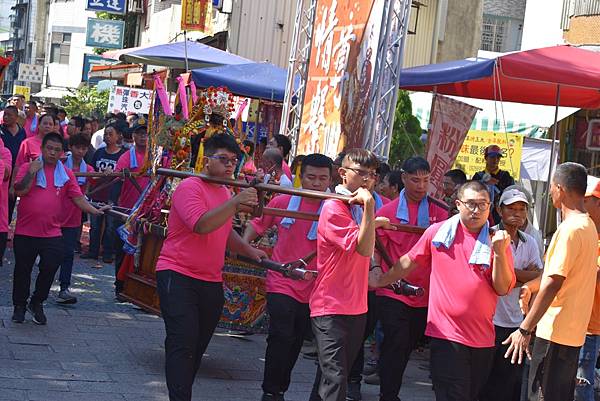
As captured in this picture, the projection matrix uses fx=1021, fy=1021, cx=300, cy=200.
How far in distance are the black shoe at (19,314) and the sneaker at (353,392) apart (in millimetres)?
3255

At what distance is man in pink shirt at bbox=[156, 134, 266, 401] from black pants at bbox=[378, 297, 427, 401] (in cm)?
130

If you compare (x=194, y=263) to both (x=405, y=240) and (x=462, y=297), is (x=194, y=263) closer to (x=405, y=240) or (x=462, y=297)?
(x=462, y=297)

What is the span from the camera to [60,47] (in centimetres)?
5903

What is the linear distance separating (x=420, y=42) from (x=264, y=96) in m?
9.29

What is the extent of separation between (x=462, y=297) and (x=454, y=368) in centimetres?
42

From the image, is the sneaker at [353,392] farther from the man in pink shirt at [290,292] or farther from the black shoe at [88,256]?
the black shoe at [88,256]

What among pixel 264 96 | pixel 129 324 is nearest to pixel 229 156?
pixel 129 324

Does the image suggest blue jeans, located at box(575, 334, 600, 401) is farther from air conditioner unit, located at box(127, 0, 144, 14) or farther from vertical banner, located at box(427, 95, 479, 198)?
air conditioner unit, located at box(127, 0, 144, 14)

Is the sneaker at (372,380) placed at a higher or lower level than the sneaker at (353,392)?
lower

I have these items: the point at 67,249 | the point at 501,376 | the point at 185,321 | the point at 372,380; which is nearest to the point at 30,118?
the point at 67,249

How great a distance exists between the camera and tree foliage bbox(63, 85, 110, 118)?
3681cm

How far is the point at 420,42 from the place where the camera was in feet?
77.9

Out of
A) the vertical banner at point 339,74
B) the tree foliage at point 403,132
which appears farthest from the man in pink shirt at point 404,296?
the tree foliage at point 403,132

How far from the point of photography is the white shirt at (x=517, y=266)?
6.95 m
